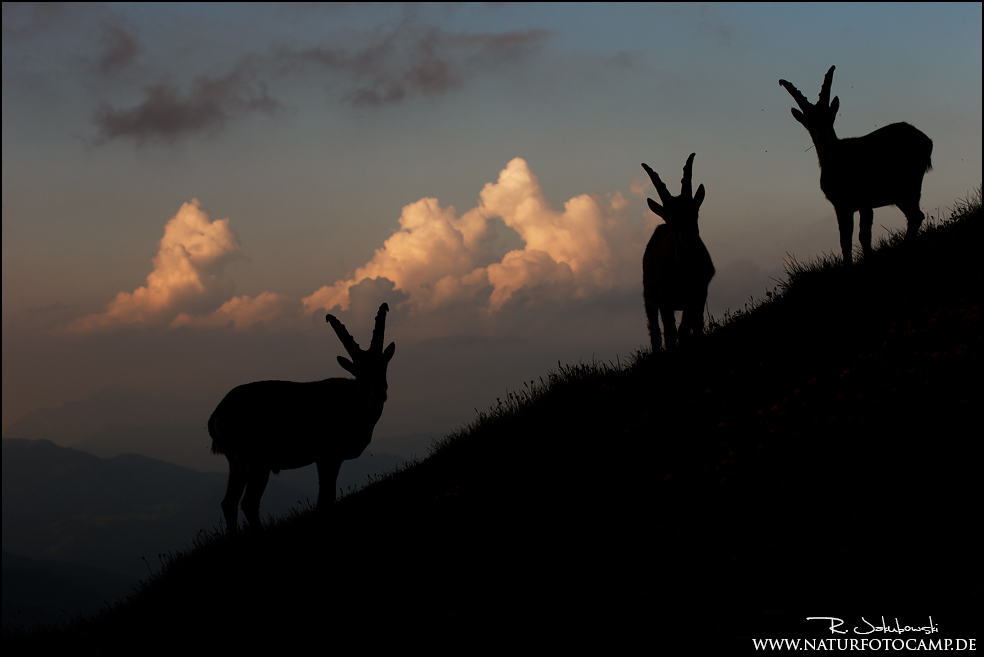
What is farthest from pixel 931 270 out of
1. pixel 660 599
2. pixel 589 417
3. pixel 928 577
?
pixel 660 599

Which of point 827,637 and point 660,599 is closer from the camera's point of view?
point 827,637

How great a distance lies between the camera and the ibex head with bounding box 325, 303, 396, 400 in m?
10.6

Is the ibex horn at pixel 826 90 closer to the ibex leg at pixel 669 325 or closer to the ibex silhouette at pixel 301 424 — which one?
the ibex leg at pixel 669 325

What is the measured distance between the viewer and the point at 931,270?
961 cm

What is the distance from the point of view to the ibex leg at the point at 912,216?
1140cm

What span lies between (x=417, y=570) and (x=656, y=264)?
6.45 m

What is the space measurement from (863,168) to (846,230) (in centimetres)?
103

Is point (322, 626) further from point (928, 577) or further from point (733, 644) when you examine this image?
point (928, 577)

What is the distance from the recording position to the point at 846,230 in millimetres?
11141

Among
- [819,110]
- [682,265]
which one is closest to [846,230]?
[819,110]

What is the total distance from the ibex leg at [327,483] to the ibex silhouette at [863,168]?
860cm
